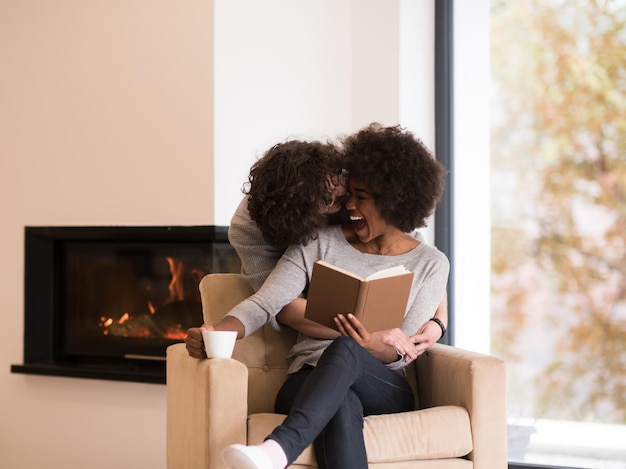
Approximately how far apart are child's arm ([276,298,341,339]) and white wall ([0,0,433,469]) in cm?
100

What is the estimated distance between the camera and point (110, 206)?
150 inches

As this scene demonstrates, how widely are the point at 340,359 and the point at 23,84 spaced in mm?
2267

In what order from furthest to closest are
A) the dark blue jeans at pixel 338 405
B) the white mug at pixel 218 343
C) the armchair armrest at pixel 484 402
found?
the armchair armrest at pixel 484 402 < the white mug at pixel 218 343 < the dark blue jeans at pixel 338 405

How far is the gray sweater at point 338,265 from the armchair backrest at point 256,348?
11 cm

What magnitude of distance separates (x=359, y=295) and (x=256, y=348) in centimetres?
57

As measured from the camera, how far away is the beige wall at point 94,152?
3672 mm

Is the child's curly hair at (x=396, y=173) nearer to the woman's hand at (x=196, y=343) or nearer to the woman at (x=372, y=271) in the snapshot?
the woman at (x=372, y=271)

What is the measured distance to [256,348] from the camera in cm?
289

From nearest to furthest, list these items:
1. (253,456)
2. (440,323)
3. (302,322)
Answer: (253,456), (302,322), (440,323)

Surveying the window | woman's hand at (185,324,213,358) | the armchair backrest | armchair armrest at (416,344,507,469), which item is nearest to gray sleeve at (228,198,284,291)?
the armchair backrest

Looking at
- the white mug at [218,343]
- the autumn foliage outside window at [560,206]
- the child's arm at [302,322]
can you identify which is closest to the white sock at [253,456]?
the white mug at [218,343]

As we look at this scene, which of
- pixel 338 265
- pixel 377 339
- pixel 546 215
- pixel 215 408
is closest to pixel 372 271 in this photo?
pixel 338 265

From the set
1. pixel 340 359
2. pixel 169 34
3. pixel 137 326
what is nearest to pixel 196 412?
pixel 340 359

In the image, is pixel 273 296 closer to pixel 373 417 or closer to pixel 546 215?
pixel 373 417
